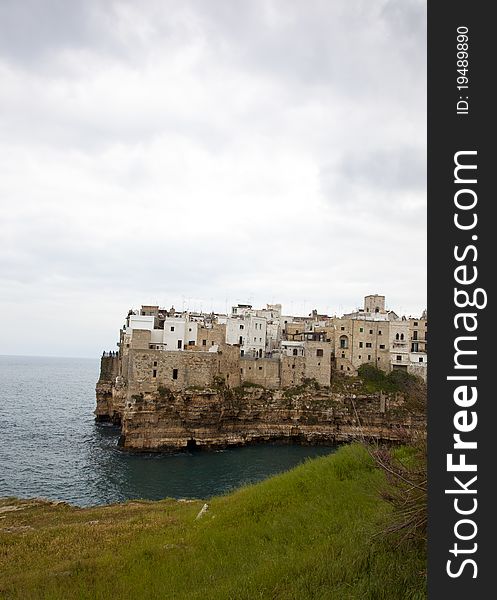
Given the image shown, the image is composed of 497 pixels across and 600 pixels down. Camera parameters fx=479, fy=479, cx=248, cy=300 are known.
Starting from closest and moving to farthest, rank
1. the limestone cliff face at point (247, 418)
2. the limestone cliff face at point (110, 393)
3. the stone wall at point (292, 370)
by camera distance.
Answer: the limestone cliff face at point (247, 418) < the stone wall at point (292, 370) < the limestone cliff face at point (110, 393)

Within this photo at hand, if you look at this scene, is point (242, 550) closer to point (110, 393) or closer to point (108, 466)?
point (108, 466)

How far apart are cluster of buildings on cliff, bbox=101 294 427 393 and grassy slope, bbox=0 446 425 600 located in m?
25.0

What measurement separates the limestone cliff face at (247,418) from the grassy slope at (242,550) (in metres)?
23.1

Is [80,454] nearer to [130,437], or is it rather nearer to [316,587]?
[130,437]

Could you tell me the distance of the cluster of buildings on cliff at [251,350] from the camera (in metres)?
42.7

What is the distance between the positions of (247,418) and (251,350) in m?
11.5

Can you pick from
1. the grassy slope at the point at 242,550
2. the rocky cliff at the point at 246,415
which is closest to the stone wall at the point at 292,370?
the rocky cliff at the point at 246,415

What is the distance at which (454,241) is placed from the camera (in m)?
5.00

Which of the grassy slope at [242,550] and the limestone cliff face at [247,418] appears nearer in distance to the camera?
the grassy slope at [242,550]

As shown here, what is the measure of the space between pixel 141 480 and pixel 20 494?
24.6 ft

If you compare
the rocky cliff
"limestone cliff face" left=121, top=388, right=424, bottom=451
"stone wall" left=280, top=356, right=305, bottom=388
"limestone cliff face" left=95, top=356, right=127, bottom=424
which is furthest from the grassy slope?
"limestone cliff face" left=95, top=356, right=127, bottom=424

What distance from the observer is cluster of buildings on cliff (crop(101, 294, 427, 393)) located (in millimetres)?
42656

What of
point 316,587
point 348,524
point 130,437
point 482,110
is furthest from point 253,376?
point 482,110

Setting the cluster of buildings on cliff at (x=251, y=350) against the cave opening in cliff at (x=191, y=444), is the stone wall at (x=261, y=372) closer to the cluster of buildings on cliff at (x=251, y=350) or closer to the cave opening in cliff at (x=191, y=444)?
the cluster of buildings on cliff at (x=251, y=350)
